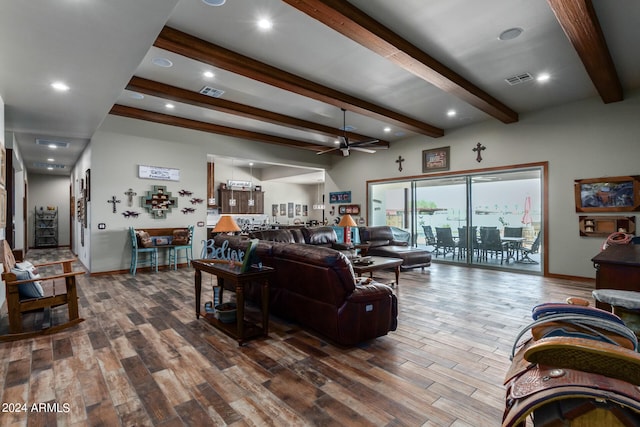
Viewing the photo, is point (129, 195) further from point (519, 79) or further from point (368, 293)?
point (519, 79)

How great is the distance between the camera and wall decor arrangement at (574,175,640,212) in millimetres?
5215

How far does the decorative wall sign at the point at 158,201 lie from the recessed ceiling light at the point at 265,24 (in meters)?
4.66

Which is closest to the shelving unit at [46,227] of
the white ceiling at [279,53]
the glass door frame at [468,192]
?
the white ceiling at [279,53]

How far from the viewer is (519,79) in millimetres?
4812

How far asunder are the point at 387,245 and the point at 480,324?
3.92 metres

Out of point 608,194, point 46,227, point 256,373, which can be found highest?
point 608,194

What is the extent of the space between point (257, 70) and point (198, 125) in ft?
11.4

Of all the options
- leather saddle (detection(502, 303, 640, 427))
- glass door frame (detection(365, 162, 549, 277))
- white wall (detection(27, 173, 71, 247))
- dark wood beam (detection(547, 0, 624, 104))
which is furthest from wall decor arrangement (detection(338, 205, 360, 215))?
white wall (detection(27, 173, 71, 247))

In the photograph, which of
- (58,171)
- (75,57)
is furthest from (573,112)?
(58,171)

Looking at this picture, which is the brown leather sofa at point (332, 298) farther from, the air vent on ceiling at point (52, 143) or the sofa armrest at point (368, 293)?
the air vent on ceiling at point (52, 143)

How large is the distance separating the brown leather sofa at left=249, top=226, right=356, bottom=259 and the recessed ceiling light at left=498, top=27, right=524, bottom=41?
12.8 feet

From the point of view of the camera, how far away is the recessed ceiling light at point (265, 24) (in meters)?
3.34

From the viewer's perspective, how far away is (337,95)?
5.28 m

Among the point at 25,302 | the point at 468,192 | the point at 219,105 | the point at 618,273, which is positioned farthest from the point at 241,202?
the point at 618,273
